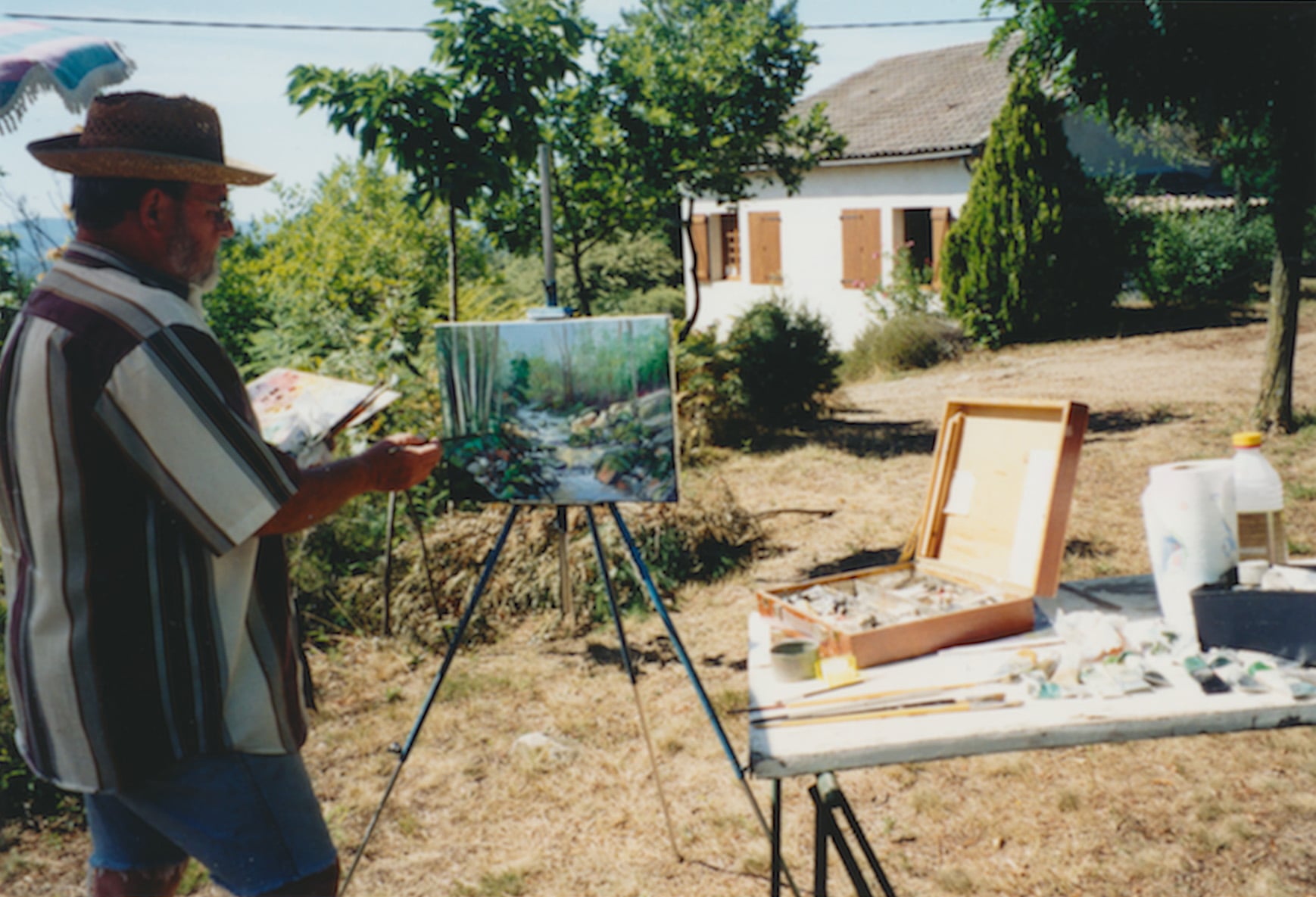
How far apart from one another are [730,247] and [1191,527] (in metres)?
15.1

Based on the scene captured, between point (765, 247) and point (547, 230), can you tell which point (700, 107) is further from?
point (765, 247)

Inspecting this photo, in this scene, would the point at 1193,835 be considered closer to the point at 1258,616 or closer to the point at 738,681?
the point at 1258,616

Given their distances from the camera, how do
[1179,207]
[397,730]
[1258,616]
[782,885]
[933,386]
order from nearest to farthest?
1. [1258,616]
2. [782,885]
3. [397,730]
4. [933,386]
5. [1179,207]

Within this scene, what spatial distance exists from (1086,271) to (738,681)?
31.9ft

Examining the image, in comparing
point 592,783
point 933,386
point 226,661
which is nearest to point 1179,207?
point 933,386

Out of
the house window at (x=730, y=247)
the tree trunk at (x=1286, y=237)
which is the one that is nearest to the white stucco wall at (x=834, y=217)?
the house window at (x=730, y=247)

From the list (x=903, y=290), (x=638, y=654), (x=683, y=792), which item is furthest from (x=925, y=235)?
(x=683, y=792)

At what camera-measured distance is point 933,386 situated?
1001 cm

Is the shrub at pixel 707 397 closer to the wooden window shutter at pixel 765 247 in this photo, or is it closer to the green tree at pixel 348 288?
the green tree at pixel 348 288

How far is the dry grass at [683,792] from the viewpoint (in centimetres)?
252

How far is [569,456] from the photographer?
2.57 meters

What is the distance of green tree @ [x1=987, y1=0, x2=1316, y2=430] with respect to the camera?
18.6ft

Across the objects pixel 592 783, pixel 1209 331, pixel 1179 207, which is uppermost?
pixel 1179 207

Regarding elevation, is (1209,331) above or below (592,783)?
above
